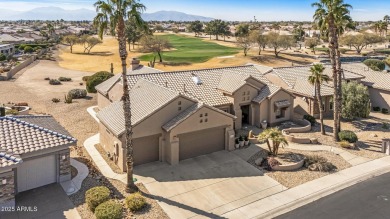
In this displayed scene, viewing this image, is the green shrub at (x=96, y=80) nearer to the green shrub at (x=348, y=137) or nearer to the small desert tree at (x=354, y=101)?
the small desert tree at (x=354, y=101)

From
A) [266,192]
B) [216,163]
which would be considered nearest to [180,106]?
[216,163]

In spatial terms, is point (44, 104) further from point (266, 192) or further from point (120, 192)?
point (266, 192)

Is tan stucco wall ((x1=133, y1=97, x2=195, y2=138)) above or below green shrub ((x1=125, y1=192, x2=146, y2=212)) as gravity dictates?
above

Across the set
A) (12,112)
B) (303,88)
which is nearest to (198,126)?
(303,88)

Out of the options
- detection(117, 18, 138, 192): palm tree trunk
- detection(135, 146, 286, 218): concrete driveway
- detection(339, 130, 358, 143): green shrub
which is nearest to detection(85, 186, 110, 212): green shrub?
detection(117, 18, 138, 192): palm tree trunk

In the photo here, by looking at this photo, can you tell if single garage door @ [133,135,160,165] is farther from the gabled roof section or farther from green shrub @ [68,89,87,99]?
green shrub @ [68,89,87,99]

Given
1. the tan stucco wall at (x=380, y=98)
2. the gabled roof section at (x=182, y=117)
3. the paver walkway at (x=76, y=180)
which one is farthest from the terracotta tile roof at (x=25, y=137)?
the tan stucco wall at (x=380, y=98)
